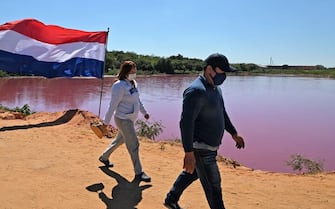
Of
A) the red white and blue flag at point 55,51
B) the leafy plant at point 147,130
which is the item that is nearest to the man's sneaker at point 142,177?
the leafy plant at point 147,130

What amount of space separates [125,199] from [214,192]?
1369mm

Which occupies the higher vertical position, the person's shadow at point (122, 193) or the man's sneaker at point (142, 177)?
the man's sneaker at point (142, 177)

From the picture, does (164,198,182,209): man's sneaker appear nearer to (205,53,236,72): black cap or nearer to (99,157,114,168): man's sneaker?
(205,53,236,72): black cap

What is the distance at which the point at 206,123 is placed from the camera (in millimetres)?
3055

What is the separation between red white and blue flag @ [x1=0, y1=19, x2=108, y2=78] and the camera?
9219 mm

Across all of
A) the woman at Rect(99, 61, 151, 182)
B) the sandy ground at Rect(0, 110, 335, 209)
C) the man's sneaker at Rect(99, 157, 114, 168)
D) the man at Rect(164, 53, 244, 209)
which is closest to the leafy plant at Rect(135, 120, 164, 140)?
the sandy ground at Rect(0, 110, 335, 209)

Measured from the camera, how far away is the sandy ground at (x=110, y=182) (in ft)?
13.2

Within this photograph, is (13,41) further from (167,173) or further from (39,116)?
(167,173)

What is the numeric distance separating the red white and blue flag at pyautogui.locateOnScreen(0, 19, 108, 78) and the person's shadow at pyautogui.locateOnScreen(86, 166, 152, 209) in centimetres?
520

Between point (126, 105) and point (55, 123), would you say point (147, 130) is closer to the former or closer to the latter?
point (55, 123)

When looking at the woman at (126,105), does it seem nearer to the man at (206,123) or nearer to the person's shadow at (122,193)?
the person's shadow at (122,193)

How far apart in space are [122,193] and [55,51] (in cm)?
626

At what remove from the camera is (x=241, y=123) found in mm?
14969

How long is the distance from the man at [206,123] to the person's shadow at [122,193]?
1.16 meters
